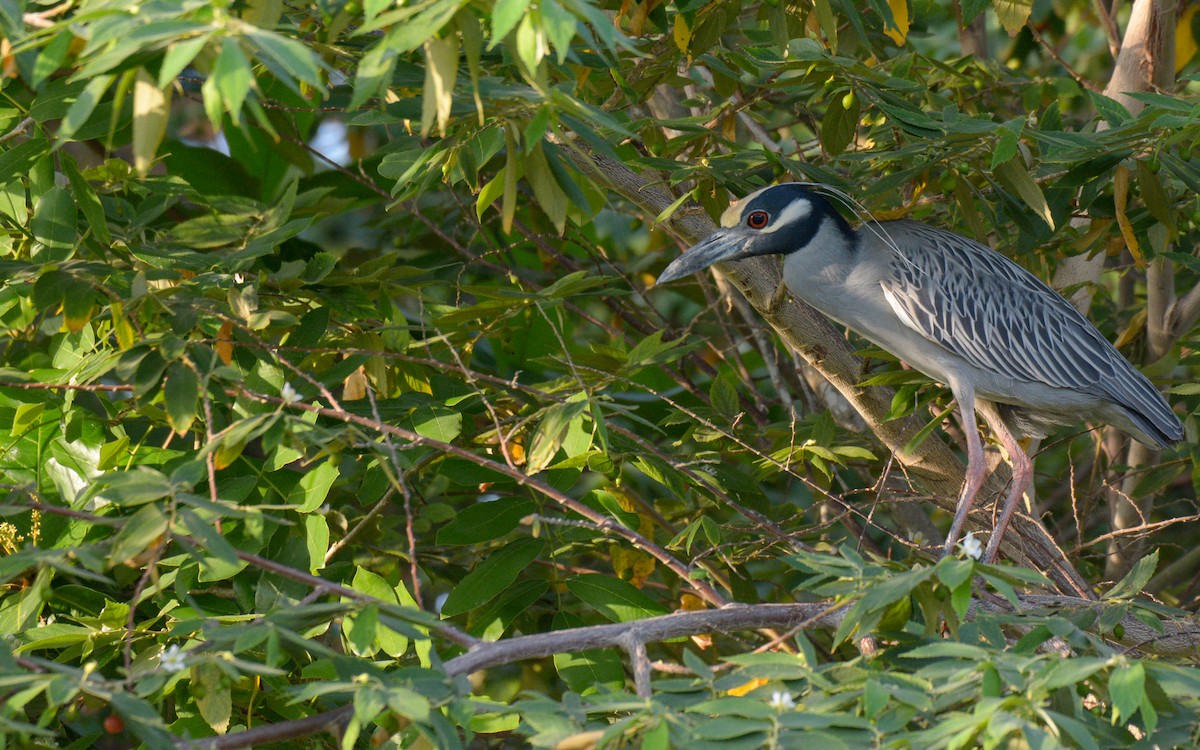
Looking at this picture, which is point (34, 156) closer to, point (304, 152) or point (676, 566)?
point (304, 152)

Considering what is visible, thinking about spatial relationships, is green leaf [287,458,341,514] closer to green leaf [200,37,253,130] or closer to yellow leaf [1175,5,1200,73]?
green leaf [200,37,253,130]

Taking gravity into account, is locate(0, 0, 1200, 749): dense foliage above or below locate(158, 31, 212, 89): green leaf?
below

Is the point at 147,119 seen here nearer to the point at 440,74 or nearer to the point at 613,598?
the point at 440,74

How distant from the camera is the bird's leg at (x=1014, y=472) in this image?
2.90 metres

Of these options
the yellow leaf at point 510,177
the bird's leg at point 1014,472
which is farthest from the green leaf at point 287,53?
the bird's leg at point 1014,472

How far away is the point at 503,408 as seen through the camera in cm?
287

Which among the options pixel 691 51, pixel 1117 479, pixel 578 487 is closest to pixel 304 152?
pixel 691 51

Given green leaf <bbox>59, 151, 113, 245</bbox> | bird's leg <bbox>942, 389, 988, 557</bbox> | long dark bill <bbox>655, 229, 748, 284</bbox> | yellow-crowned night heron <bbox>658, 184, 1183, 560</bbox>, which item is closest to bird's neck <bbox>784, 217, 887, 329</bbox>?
yellow-crowned night heron <bbox>658, 184, 1183, 560</bbox>

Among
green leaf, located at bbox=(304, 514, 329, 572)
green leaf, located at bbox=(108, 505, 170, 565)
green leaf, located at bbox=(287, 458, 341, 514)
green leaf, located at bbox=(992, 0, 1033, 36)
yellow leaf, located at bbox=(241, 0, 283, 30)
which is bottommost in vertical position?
green leaf, located at bbox=(304, 514, 329, 572)

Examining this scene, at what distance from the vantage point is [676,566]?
6.65ft

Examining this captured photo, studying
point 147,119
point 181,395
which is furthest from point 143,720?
point 147,119

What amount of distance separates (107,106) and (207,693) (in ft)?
4.27

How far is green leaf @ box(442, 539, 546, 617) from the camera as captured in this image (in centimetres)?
237

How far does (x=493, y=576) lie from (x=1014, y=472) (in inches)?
63.6
